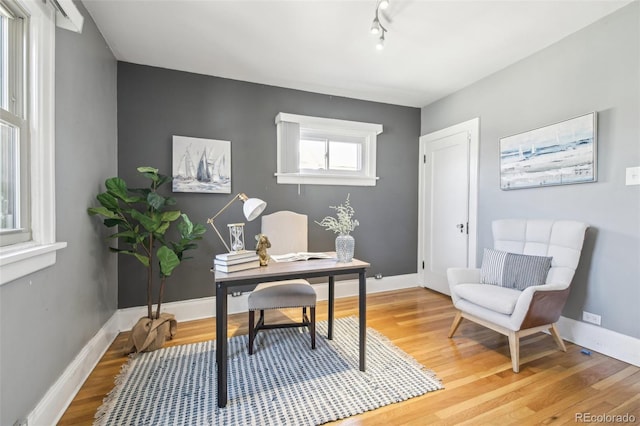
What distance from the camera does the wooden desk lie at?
1.57m

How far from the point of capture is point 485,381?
6.06ft

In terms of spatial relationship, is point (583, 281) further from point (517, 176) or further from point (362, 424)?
point (362, 424)

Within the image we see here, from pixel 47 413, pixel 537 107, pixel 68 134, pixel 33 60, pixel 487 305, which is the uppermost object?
pixel 537 107

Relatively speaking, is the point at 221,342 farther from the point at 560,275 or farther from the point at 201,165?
the point at 560,275

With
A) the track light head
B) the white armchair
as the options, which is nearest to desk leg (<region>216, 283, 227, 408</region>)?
the white armchair

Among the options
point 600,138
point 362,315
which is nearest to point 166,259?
point 362,315

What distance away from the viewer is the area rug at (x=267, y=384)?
153cm

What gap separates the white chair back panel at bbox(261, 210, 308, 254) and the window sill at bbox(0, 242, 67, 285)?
1448 millimetres

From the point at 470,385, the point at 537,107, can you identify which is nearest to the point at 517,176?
the point at 537,107

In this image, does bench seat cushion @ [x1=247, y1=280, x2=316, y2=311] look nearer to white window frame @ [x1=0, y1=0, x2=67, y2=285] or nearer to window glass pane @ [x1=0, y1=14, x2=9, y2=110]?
white window frame @ [x1=0, y1=0, x2=67, y2=285]

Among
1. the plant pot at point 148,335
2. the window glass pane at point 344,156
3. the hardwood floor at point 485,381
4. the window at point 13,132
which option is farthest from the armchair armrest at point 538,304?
the window at point 13,132

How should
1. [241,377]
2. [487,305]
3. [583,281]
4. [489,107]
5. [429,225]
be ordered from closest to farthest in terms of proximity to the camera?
[241,377], [487,305], [583,281], [489,107], [429,225]

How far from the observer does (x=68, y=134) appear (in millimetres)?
1716

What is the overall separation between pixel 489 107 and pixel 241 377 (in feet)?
11.3
